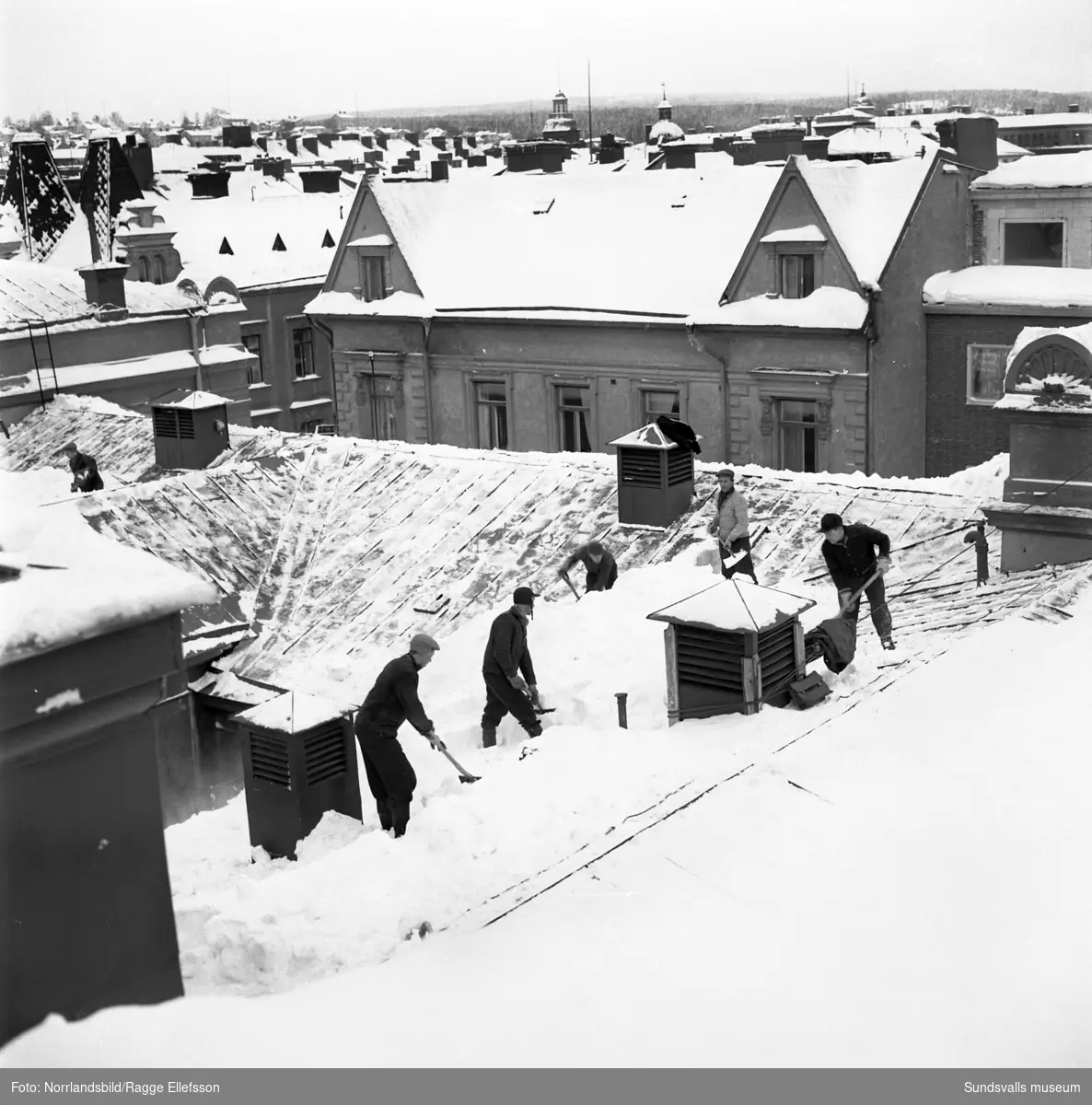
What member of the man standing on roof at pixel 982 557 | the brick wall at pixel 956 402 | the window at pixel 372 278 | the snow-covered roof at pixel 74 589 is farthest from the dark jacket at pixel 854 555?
the window at pixel 372 278

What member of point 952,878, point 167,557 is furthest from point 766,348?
point 952,878

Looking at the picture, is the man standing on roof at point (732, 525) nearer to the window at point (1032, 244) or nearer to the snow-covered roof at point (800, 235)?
the snow-covered roof at point (800, 235)

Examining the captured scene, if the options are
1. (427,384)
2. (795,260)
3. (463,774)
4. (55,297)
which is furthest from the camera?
(427,384)

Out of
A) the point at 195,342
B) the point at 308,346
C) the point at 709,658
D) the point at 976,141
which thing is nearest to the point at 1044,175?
the point at 976,141

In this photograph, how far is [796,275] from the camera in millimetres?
30359

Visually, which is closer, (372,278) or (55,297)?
(55,297)

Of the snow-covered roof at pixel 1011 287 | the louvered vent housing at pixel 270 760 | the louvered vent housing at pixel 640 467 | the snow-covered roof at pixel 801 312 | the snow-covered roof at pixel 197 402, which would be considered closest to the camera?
the louvered vent housing at pixel 270 760

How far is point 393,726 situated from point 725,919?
494 centimetres

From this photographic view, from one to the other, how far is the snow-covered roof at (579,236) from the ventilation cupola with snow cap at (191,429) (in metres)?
11.9

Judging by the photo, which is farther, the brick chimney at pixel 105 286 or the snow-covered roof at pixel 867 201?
the brick chimney at pixel 105 286

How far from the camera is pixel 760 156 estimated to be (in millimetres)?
43656

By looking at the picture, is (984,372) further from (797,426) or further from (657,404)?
(657,404)

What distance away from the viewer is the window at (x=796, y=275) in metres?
30.2

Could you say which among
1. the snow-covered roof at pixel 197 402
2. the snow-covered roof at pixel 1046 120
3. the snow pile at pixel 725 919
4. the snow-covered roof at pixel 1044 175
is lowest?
the snow pile at pixel 725 919
